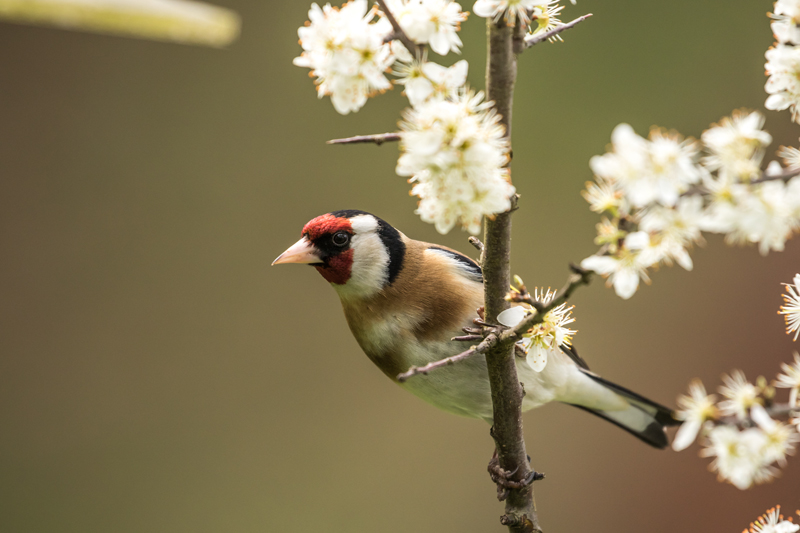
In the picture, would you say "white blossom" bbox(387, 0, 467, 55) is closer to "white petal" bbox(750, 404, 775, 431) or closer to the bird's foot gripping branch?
the bird's foot gripping branch

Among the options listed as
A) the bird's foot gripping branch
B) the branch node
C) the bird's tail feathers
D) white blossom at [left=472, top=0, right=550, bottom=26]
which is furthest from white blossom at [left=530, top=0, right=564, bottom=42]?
the bird's tail feathers

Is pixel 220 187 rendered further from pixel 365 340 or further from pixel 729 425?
pixel 729 425

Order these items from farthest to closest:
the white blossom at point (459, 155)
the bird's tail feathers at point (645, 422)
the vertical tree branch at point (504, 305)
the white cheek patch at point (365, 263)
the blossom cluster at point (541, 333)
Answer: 1. the bird's tail feathers at point (645, 422)
2. the white cheek patch at point (365, 263)
3. the blossom cluster at point (541, 333)
4. the vertical tree branch at point (504, 305)
5. the white blossom at point (459, 155)

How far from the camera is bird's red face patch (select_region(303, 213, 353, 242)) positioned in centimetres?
121

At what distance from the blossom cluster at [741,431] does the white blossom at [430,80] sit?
1.06 feet

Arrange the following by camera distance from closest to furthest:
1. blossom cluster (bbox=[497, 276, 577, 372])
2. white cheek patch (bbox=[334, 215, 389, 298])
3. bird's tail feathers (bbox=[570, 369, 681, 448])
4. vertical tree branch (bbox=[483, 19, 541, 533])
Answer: vertical tree branch (bbox=[483, 19, 541, 533]), blossom cluster (bbox=[497, 276, 577, 372]), white cheek patch (bbox=[334, 215, 389, 298]), bird's tail feathers (bbox=[570, 369, 681, 448])

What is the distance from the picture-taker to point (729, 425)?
0.49 meters

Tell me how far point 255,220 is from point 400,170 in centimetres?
242

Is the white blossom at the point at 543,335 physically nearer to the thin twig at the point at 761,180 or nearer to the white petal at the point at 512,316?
the white petal at the point at 512,316

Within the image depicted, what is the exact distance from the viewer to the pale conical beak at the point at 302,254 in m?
1.15

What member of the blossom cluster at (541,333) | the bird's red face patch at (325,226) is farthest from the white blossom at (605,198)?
the bird's red face patch at (325,226)

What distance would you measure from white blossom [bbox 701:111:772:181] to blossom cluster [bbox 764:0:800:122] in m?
0.22

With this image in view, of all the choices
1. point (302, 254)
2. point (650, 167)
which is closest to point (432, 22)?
point (650, 167)

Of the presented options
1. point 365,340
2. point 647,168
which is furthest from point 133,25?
point 365,340
